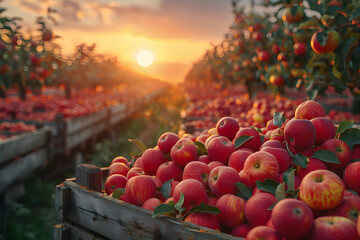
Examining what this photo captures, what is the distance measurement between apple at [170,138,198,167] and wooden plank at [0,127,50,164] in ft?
12.0

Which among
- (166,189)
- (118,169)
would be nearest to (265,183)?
(166,189)

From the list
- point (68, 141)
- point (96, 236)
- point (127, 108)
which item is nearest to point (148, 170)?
point (96, 236)

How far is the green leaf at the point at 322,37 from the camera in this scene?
111 inches

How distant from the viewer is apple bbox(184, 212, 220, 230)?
135 centimetres

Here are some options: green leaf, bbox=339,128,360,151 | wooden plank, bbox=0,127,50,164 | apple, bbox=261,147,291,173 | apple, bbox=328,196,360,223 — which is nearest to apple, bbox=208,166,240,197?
apple, bbox=261,147,291,173

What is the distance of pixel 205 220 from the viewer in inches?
53.7

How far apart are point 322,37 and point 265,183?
6.70 feet

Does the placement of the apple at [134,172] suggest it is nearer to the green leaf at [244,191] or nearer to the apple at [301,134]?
the green leaf at [244,191]

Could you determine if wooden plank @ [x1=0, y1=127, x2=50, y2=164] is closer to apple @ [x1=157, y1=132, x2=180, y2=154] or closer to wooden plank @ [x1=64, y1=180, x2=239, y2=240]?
wooden plank @ [x1=64, y1=180, x2=239, y2=240]

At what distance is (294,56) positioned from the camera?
4.49 m

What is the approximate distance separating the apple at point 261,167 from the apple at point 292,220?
1.14ft

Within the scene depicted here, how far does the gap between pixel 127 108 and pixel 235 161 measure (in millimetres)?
12488

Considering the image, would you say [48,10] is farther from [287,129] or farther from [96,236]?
[287,129]

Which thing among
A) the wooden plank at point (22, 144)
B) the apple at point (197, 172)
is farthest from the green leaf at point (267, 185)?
the wooden plank at point (22, 144)
